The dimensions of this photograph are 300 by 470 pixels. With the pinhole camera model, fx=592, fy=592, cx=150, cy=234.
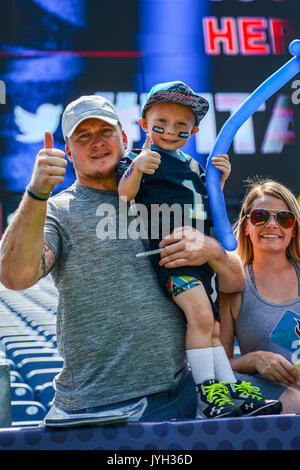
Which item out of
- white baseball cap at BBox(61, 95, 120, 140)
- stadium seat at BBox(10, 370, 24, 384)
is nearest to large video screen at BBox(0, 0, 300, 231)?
stadium seat at BBox(10, 370, 24, 384)

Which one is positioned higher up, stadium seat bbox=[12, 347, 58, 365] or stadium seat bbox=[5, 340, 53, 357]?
stadium seat bbox=[5, 340, 53, 357]

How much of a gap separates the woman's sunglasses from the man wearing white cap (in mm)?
294

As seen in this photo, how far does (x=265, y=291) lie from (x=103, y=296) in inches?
23.2

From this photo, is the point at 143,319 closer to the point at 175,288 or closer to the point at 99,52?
the point at 175,288

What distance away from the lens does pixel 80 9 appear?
607 cm

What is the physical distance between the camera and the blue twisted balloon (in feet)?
4.66

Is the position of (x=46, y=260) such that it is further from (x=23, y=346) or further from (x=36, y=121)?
(x=36, y=121)

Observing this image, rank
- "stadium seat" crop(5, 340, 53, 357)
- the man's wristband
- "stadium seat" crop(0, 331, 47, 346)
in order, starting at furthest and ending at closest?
1. "stadium seat" crop(0, 331, 47, 346)
2. "stadium seat" crop(5, 340, 53, 357)
3. the man's wristband

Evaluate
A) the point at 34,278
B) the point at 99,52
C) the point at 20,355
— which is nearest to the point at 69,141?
the point at 34,278

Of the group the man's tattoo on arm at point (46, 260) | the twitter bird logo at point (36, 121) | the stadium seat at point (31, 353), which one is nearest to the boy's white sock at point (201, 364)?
the man's tattoo on arm at point (46, 260)

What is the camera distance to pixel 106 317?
1.37 meters

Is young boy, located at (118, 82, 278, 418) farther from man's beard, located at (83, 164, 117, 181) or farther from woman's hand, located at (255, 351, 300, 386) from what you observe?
woman's hand, located at (255, 351, 300, 386)

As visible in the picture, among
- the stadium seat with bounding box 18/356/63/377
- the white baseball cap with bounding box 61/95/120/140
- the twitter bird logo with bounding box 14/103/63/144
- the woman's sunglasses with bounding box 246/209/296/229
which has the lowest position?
the stadium seat with bounding box 18/356/63/377

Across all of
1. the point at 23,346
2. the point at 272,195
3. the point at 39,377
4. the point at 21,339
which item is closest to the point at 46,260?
the point at 272,195
